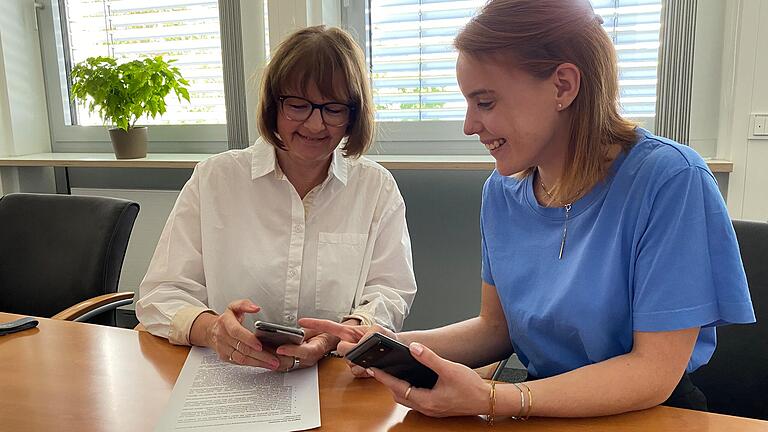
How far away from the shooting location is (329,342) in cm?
125

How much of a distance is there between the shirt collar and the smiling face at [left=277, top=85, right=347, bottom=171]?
0.03m

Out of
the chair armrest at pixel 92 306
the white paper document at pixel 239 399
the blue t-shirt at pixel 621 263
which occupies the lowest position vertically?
the chair armrest at pixel 92 306

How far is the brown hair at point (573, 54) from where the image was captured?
1070 mm

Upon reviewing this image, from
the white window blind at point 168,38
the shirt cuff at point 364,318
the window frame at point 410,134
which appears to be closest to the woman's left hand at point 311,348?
the shirt cuff at point 364,318

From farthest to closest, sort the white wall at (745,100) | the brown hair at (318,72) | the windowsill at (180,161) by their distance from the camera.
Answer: the windowsill at (180,161), the white wall at (745,100), the brown hair at (318,72)

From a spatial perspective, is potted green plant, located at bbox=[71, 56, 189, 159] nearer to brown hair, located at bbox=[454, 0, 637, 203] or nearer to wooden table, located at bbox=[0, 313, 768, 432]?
wooden table, located at bbox=[0, 313, 768, 432]

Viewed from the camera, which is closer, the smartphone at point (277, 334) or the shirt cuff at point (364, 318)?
the smartphone at point (277, 334)

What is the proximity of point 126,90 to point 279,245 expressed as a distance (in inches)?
65.0

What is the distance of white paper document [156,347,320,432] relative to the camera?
0.98 m

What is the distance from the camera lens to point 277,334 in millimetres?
1128

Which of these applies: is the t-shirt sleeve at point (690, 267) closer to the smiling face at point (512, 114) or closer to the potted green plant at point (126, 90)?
the smiling face at point (512, 114)

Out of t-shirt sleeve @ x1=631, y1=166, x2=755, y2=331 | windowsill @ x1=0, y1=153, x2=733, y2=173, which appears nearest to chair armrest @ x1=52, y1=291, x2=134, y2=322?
windowsill @ x1=0, y1=153, x2=733, y2=173

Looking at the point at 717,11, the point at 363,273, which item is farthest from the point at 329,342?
the point at 717,11

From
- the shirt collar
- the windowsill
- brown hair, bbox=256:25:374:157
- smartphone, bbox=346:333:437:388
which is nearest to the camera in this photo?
smartphone, bbox=346:333:437:388
